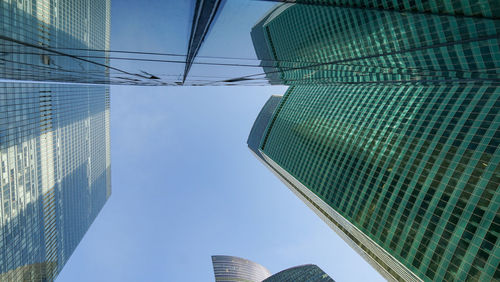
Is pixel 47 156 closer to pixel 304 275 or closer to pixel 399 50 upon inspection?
pixel 399 50

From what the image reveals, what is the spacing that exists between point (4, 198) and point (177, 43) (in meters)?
77.9

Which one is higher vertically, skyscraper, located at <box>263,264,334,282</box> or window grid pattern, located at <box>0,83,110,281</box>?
window grid pattern, located at <box>0,83,110,281</box>

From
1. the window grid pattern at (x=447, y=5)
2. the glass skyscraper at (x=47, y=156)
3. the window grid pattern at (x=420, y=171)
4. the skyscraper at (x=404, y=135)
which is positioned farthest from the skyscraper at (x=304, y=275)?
the window grid pattern at (x=447, y=5)

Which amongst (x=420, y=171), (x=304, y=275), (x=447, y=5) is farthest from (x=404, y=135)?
(x=304, y=275)

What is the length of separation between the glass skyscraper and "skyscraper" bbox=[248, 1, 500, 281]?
144 ft

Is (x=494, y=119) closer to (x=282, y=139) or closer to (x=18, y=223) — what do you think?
(x=282, y=139)

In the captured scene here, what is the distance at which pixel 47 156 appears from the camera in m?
82.1

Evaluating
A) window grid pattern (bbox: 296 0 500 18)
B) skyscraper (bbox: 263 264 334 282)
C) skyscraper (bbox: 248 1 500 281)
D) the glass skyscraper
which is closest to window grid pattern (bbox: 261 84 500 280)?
skyscraper (bbox: 248 1 500 281)

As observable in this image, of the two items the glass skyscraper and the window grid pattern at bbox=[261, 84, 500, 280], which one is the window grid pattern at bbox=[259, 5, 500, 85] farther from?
the glass skyscraper

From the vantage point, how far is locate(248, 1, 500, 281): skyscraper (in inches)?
1662

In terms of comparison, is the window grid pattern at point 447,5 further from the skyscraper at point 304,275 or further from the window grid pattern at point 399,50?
the skyscraper at point 304,275

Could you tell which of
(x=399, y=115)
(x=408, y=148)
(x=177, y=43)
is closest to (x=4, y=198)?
(x=177, y=43)

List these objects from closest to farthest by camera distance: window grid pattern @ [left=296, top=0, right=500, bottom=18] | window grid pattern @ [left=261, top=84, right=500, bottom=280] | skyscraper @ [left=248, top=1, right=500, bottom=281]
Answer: window grid pattern @ [left=296, top=0, right=500, bottom=18] → skyscraper @ [left=248, top=1, right=500, bottom=281] → window grid pattern @ [left=261, top=84, right=500, bottom=280]

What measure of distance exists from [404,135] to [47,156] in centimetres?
10853
